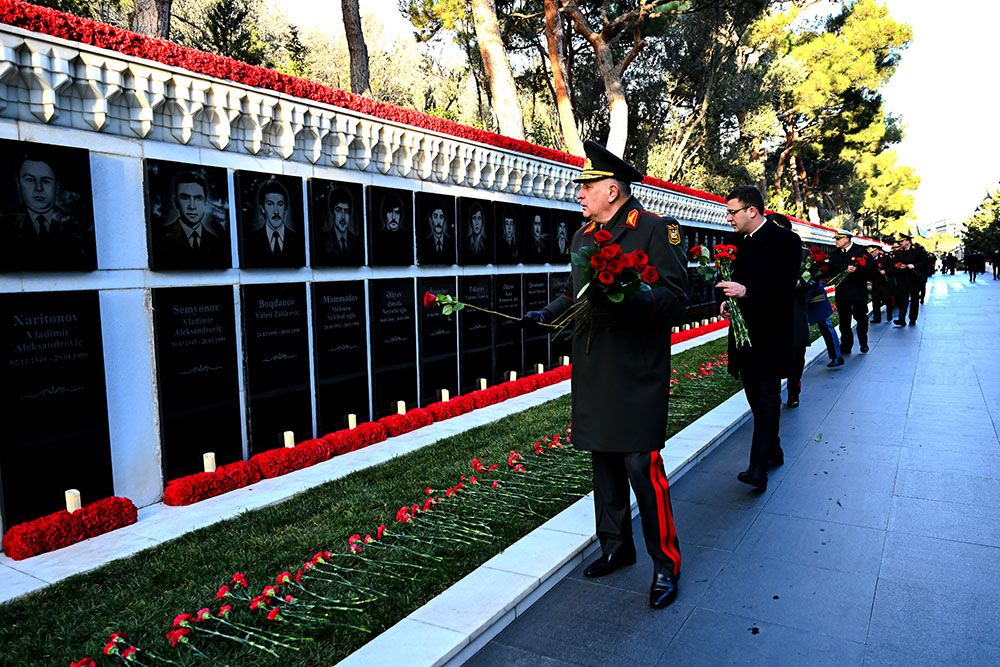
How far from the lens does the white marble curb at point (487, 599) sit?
112 inches

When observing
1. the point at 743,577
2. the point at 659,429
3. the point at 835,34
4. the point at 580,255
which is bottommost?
the point at 743,577

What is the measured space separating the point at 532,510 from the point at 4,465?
3.10 meters

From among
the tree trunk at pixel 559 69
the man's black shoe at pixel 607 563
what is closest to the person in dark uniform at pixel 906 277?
the tree trunk at pixel 559 69

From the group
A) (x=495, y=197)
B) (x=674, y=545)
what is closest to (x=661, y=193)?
(x=495, y=197)

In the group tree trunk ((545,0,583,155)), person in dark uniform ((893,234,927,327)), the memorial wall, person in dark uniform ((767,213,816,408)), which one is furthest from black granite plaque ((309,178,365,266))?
person in dark uniform ((893,234,927,327))

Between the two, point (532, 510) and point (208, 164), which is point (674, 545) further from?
point (208, 164)

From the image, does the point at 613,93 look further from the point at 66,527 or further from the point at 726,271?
the point at 66,527

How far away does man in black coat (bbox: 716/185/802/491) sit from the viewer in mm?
5000

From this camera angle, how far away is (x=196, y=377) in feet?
17.3

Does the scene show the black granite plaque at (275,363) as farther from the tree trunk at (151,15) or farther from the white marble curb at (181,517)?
the tree trunk at (151,15)

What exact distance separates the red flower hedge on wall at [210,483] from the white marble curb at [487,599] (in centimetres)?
243

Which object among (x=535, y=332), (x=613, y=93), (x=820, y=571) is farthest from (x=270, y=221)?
(x=613, y=93)

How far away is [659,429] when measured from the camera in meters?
3.36

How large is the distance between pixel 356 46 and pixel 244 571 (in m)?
11.5
